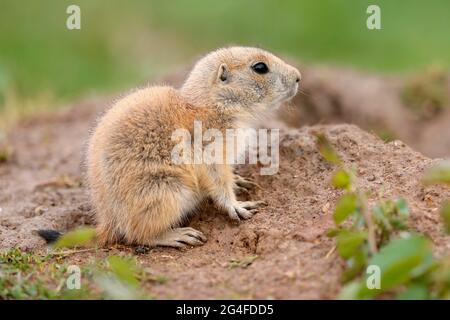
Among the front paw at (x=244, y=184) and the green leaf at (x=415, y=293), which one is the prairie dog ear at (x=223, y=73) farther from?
the green leaf at (x=415, y=293)

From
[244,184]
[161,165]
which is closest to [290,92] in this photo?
[244,184]

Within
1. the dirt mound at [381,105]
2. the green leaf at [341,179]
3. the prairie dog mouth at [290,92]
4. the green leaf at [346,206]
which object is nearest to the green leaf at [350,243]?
the green leaf at [346,206]

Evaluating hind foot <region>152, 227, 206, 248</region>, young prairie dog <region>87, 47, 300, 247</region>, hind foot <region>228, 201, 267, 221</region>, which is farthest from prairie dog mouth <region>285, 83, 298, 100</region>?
hind foot <region>152, 227, 206, 248</region>

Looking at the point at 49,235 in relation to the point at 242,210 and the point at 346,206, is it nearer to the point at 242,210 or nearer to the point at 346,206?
the point at 242,210

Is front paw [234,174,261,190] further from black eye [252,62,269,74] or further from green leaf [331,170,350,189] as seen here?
green leaf [331,170,350,189]
